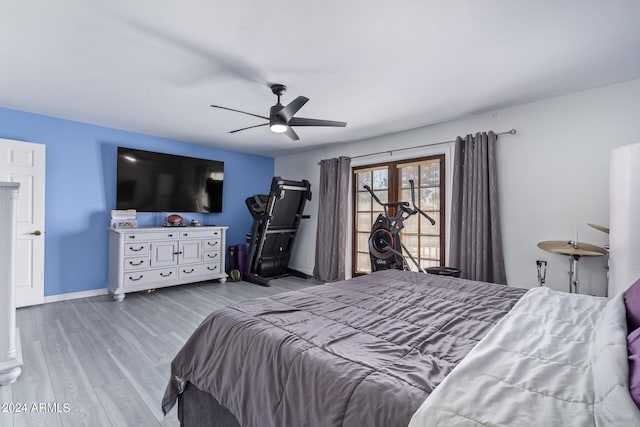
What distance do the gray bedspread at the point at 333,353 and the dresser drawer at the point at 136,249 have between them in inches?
119

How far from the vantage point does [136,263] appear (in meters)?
3.97

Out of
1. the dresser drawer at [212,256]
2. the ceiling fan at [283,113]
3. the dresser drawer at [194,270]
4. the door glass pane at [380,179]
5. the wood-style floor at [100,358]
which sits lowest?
the wood-style floor at [100,358]

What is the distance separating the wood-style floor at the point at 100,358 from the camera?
167 centimetres

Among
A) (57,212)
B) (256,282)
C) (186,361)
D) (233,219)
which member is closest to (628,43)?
(186,361)

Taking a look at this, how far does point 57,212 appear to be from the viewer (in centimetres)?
376

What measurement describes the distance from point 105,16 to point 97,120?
2.57m

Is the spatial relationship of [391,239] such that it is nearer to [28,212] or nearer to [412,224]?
[412,224]

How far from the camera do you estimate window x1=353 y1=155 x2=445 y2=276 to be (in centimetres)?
396

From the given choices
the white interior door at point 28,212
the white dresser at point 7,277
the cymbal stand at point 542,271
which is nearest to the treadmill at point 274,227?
the white interior door at point 28,212

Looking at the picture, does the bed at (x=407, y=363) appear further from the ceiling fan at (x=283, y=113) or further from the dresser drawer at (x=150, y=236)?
the dresser drawer at (x=150, y=236)

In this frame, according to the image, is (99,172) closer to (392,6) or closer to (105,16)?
(105,16)

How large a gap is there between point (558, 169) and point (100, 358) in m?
4.48

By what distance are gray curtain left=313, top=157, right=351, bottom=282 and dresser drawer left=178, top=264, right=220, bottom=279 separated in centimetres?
176

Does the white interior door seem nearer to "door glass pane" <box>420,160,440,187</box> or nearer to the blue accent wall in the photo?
the blue accent wall
